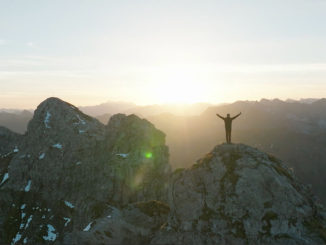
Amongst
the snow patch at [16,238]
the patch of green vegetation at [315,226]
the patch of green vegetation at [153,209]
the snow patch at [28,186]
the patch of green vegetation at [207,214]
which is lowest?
the snow patch at [16,238]

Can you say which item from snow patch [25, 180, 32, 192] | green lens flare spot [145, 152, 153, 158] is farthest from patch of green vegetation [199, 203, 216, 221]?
snow patch [25, 180, 32, 192]

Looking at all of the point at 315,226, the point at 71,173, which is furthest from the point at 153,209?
the point at 71,173

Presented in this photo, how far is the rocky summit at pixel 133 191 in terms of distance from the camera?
75.2 ft

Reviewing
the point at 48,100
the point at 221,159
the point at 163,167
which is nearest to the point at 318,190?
the point at 163,167

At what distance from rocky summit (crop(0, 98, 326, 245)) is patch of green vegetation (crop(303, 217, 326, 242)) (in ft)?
0.29

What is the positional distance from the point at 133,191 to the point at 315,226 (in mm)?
60860

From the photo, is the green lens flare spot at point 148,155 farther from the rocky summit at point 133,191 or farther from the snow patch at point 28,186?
the snow patch at point 28,186

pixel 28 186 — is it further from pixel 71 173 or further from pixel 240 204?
pixel 240 204

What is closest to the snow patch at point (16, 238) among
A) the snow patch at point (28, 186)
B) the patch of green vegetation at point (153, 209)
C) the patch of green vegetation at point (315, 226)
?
the snow patch at point (28, 186)

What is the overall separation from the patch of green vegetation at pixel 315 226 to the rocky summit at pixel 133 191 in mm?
89

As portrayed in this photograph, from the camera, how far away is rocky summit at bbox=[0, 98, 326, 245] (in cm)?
2291

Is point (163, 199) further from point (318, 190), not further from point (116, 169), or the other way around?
point (318, 190)

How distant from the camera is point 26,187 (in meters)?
89.2

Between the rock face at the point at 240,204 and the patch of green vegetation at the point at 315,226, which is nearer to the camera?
the patch of green vegetation at the point at 315,226
